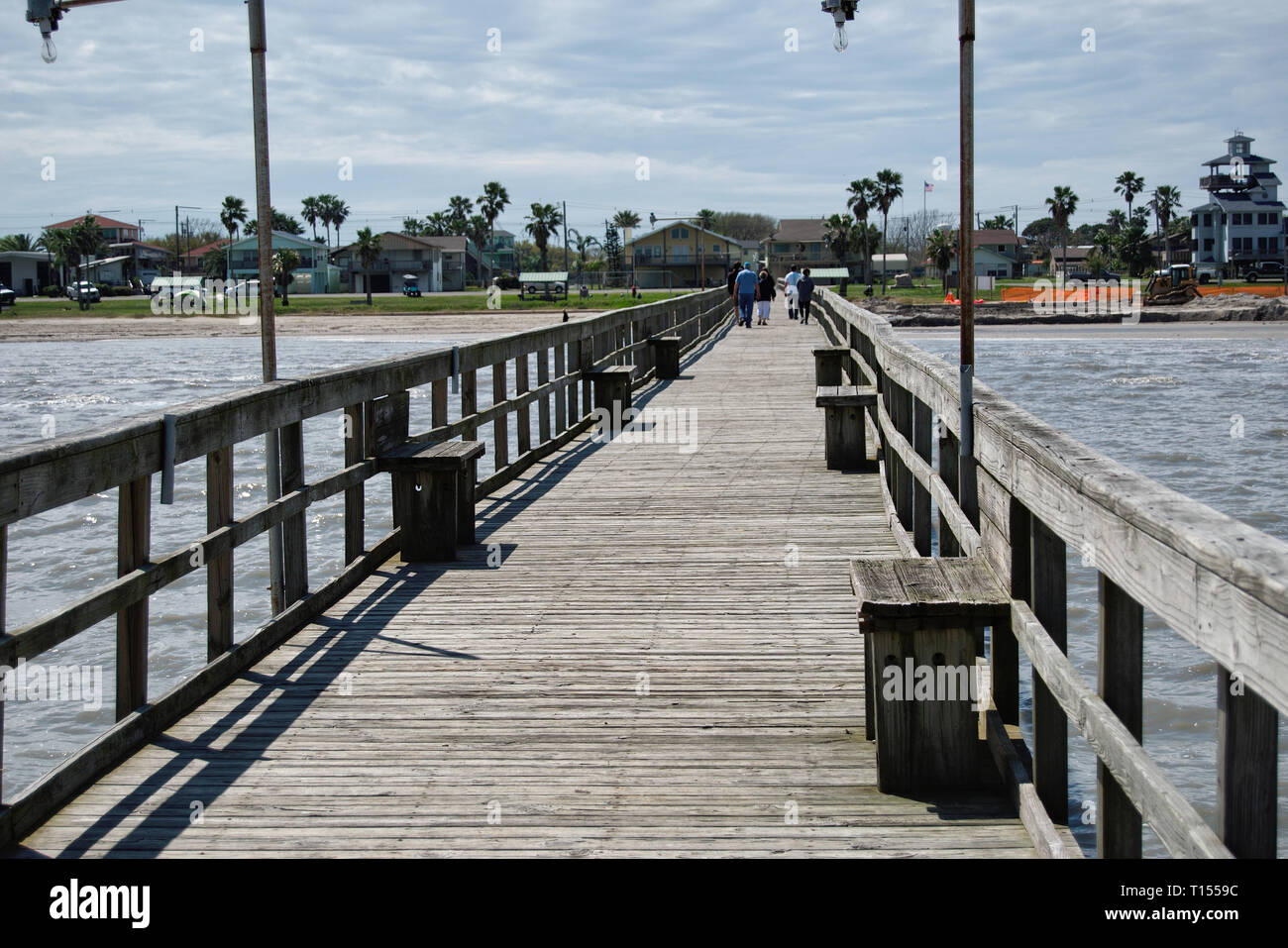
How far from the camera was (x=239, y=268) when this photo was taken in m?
128

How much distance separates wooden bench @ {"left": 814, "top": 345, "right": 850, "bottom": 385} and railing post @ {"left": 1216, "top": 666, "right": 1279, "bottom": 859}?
45.5ft

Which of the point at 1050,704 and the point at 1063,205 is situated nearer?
the point at 1050,704

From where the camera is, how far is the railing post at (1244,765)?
2371 mm

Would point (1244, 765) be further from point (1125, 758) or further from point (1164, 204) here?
point (1164, 204)

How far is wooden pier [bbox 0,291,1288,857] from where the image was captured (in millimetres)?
3061

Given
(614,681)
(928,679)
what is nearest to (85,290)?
(614,681)

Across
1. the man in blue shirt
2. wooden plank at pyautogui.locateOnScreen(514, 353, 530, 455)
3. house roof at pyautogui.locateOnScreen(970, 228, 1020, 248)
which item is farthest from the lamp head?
house roof at pyautogui.locateOnScreen(970, 228, 1020, 248)

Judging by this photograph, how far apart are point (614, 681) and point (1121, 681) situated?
9.33ft

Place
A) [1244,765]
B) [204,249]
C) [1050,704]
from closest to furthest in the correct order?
[1244,765] < [1050,704] < [204,249]

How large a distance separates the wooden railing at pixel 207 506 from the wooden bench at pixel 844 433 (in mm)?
3286

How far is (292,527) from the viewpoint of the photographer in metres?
6.54

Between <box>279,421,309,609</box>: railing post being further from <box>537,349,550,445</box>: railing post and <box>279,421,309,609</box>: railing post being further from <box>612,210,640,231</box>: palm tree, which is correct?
<box>612,210,640,231</box>: palm tree

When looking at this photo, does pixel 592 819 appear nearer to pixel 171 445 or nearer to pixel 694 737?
pixel 694 737
